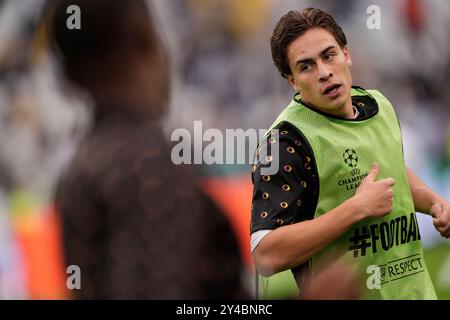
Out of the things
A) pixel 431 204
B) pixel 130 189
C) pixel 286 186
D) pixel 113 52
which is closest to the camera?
pixel 130 189

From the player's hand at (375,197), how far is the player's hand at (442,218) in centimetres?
21

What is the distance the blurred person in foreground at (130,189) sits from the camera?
1838 millimetres

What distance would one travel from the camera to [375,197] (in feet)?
6.90

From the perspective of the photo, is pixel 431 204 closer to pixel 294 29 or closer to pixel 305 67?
pixel 305 67

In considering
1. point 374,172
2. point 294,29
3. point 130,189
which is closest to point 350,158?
point 374,172

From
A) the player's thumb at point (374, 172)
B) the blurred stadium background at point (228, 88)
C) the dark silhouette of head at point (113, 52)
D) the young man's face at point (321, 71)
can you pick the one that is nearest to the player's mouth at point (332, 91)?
the young man's face at point (321, 71)

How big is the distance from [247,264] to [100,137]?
105 centimetres

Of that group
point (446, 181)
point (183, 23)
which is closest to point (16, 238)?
point (183, 23)

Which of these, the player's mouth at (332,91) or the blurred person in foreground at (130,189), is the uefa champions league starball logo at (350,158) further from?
the blurred person in foreground at (130,189)

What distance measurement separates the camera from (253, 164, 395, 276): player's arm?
6.74 ft

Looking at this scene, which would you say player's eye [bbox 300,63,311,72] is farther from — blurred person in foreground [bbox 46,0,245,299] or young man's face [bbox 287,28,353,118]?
blurred person in foreground [bbox 46,0,245,299]

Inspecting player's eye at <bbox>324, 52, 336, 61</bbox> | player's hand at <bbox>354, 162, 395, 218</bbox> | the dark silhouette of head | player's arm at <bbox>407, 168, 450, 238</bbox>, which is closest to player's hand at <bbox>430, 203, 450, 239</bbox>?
player's arm at <bbox>407, 168, 450, 238</bbox>

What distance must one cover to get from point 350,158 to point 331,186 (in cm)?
10

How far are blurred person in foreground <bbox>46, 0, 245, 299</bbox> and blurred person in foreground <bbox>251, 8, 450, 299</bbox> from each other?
0.28 m
